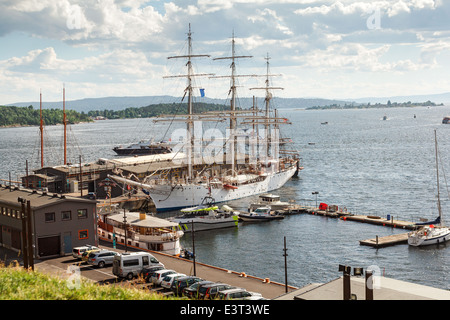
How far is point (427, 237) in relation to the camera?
46344 millimetres

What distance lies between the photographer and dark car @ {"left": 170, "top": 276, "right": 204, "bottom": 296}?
87.4 feet

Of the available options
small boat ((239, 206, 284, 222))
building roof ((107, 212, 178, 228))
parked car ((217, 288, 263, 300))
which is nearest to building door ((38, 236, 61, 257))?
building roof ((107, 212, 178, 228))

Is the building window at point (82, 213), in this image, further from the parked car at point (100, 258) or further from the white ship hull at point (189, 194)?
the white ship hull at point (189, 194)

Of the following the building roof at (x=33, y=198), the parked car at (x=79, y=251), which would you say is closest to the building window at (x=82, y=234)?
the parked car at (x=79, y=251)

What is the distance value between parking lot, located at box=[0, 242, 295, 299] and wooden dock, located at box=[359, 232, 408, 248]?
61.5ft

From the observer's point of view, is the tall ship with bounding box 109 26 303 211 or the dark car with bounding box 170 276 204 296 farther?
the tall ship with bounding box 109 26 303 211

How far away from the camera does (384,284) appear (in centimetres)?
1969

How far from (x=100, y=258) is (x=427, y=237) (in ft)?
96.6

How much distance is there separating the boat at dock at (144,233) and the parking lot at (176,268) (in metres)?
6.46

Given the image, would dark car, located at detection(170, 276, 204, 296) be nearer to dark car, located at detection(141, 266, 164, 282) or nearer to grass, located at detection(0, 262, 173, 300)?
dark car, located at detection(141, 266, 164, 282)

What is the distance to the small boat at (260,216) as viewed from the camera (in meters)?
59.6

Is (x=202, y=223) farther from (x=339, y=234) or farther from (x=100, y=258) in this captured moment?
(x=100, y=258)

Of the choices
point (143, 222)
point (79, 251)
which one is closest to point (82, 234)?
point (79, 251)

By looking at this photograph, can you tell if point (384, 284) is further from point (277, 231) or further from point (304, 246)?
point (277, 231)
